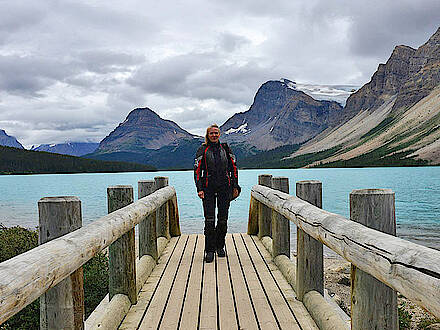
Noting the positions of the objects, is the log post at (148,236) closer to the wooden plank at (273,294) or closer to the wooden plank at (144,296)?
the wooden plank at (144,296)

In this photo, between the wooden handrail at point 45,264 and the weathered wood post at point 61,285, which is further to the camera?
the weathered wood post at point 61,285

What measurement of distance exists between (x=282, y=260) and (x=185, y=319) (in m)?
2.11

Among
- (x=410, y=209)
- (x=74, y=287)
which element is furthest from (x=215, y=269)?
(x=410, y=209)

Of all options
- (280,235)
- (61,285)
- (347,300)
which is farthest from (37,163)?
(61,285)

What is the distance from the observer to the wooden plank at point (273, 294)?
3.92 meters

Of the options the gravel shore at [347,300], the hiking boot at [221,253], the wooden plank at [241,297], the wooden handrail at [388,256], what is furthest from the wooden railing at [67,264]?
the gravel shore at [347,300]

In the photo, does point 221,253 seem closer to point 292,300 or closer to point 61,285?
point 292,300

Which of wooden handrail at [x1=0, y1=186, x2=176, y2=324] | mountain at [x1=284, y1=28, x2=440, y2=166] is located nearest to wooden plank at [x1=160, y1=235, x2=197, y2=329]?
wooden handrail at [x1=0, y1=186, x2=176, y2=324]

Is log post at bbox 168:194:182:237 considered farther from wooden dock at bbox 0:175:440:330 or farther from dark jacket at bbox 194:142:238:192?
dark jacket at bbox 194:142:238:192

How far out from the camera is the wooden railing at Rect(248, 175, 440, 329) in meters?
1.78

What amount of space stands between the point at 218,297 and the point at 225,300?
0.14m

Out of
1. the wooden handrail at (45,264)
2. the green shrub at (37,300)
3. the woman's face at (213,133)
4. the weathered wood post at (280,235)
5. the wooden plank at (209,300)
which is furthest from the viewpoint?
the woman's face at (213,133)

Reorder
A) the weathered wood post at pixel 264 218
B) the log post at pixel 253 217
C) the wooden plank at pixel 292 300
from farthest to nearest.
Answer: the log post at pixel 253 217 < the weathered wood post at pixel 264 218 < the wooden plank at pixel 292 300

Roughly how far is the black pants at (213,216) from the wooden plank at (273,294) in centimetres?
62
